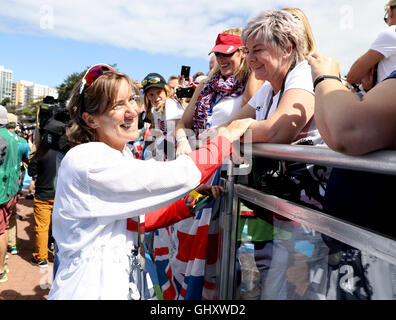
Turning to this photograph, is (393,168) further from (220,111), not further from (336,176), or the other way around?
(220,111)

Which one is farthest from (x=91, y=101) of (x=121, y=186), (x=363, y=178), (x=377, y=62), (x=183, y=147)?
(x=377, y=62)

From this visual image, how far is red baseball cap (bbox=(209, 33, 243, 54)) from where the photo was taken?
102 inches

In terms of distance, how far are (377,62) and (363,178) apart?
1293mm

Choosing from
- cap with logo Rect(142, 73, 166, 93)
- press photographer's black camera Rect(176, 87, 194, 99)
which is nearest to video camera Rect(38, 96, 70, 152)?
cap with logo Rect(142, 73, 166, 93)

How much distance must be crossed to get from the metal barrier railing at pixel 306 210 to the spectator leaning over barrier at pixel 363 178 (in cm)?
3

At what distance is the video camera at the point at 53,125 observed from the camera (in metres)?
4.38

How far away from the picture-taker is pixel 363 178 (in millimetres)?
1120

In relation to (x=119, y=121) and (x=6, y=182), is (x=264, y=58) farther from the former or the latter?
(x=6, y=182)

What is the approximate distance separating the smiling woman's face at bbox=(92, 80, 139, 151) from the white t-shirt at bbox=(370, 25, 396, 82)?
1486mm

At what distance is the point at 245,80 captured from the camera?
2611mm

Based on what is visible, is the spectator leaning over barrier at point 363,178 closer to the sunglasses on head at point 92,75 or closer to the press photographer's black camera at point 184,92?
the sunglasses on head at point 92,75

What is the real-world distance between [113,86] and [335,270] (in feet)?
3.73

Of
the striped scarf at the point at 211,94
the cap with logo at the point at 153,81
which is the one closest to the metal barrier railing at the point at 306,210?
the striped scarf at the point at 211,94
